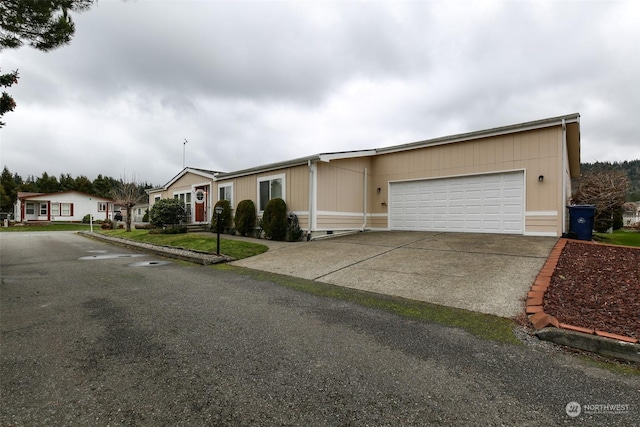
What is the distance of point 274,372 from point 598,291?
4.88 m

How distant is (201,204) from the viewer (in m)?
17.6

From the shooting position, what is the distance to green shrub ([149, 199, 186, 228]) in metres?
16.2

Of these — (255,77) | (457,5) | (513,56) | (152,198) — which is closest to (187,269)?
Result: (255,77)

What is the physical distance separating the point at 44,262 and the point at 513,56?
57.2 feet

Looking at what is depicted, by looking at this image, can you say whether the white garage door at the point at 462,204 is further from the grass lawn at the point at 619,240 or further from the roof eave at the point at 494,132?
the grass lawn at the point at 619,240

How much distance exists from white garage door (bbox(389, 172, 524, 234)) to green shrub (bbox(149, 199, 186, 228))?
1187 centimetres

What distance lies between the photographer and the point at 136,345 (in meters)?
2.98

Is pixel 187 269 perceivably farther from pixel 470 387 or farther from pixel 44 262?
pixel 470 387

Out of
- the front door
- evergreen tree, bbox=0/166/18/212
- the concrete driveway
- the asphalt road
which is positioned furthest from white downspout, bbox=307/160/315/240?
evergreen tree, bbox=0/166/18/212

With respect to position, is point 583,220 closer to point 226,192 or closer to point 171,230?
point 226,192

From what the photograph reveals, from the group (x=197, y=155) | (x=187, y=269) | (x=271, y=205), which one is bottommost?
(x=187, y=269)

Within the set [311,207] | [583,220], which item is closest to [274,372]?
[311,207]

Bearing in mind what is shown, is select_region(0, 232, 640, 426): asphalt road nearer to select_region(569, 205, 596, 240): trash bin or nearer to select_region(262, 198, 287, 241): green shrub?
select_region(262, 198, 287, 241): green shrub

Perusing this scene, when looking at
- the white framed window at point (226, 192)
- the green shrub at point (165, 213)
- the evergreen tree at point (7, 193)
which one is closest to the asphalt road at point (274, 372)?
the white framed window at point (226, 192)
